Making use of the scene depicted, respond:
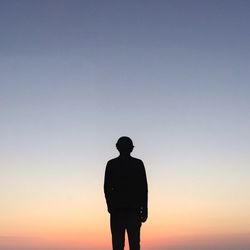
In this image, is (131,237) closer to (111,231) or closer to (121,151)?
(111,231)

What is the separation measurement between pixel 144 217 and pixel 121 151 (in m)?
1.55

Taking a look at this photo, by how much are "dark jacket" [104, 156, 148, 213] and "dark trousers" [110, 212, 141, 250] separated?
14cm

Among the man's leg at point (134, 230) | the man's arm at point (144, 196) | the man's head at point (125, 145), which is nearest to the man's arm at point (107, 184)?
the man's head at point (125, 145)

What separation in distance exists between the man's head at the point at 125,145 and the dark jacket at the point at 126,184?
0.50ft

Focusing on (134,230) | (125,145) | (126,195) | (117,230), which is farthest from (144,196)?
(125,145)

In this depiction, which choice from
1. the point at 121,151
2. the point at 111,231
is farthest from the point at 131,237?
the point at 121,151

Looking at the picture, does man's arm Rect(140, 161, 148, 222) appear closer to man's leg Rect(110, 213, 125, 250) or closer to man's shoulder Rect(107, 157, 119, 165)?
man's leg Rect(110, 213, 125, 250)

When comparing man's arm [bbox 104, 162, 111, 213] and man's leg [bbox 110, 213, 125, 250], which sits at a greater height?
man's arm [bbox 104, 162, 111, 213]

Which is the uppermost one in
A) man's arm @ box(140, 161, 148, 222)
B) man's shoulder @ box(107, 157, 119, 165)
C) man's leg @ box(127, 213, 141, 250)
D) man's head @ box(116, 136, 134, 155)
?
man's head @ box(116, 136, 134, 155)

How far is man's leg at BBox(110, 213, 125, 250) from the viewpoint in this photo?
2378cm

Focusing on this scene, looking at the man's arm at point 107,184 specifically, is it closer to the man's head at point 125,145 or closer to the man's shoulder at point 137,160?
the man's head at point 125,145

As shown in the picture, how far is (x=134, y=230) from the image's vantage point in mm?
23781

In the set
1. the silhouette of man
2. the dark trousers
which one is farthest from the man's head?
the dark trousers

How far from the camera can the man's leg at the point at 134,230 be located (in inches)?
934
